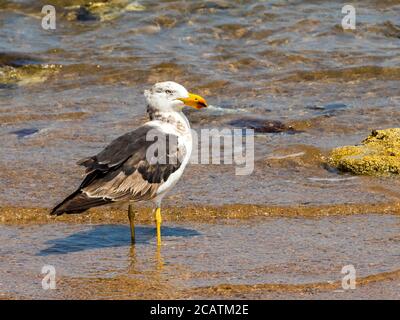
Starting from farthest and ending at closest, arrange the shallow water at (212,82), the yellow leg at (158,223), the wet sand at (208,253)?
1. the shallow water at (212,82)
2. the yellow leg at (158,223)
3. the wet sand at (208,253)

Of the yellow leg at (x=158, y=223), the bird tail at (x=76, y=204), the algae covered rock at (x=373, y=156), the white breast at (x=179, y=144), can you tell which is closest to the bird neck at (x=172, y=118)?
the white breast at (x=179, y=144)

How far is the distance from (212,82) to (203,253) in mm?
5926

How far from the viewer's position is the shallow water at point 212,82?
333 inches

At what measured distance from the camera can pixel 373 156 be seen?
8.43m

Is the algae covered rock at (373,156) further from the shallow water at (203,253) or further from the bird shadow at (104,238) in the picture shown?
the bird shadow at (104,238)

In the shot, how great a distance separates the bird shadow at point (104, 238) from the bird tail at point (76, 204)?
0.42 meters

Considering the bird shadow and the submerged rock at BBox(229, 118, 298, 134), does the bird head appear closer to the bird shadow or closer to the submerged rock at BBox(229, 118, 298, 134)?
the bird shadow

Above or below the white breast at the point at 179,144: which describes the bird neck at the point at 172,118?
above

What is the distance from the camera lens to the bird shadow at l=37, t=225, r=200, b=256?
686cm

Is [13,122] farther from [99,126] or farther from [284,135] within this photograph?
[284,135]

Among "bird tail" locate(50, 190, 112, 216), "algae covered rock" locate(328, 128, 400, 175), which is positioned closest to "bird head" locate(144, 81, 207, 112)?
"bird tail" locate(50, 190, 112, 216)

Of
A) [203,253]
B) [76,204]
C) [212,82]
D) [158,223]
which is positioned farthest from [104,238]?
[212,82]

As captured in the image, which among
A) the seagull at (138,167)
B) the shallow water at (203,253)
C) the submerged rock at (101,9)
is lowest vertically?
the shallow water at (203,253)

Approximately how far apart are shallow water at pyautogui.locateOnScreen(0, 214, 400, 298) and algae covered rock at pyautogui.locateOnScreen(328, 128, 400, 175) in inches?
39.9
